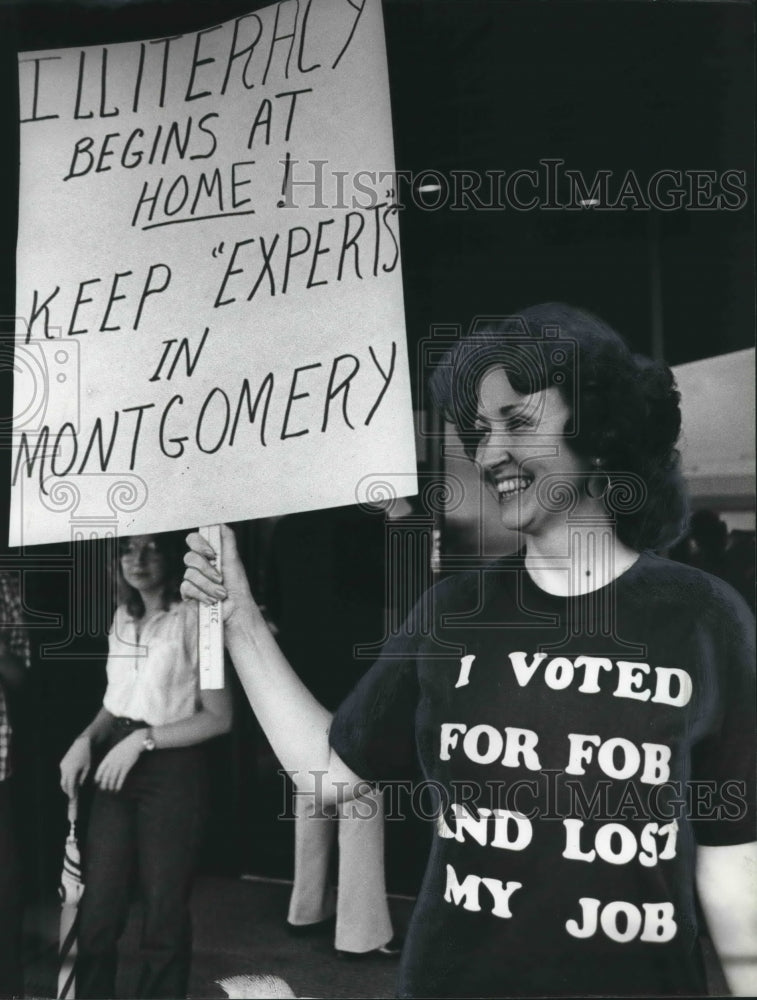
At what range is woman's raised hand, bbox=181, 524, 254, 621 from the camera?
283 cm

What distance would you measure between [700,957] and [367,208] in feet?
8.13

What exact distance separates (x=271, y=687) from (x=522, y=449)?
1.05m

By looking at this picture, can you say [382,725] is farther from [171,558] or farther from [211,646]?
[171,558]

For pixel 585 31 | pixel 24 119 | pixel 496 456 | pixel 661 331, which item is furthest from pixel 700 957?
pixel 24 119

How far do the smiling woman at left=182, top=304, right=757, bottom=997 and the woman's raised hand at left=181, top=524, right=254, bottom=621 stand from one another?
1 centimetres

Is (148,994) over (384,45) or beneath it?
beneath

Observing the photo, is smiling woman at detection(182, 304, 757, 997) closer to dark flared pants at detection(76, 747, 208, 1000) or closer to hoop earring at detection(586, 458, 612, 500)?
hoop earring at detection(586, 458, 612, 500)

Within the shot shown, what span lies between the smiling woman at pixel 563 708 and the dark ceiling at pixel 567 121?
0.26 metres

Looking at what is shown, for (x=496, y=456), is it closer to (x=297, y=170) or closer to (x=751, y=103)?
(x=297, y=170)

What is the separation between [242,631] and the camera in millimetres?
2822

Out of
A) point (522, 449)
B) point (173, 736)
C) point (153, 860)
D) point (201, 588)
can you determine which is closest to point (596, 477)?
A: point (522, 449)

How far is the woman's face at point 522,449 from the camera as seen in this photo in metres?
2.74

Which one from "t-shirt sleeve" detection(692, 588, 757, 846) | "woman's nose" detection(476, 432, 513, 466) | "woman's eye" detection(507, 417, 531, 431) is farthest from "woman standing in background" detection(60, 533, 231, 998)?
"t-shirt sleeve" detection(692, 588, 757, 846)

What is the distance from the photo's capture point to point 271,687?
2785 millimetres
